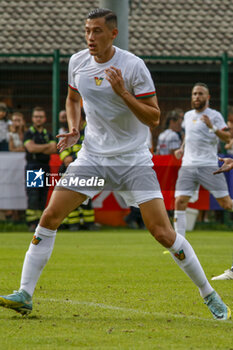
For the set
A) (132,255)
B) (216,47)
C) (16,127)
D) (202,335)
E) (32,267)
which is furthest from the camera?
(216,47)

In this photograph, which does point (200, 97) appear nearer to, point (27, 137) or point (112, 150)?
point (27, 137)

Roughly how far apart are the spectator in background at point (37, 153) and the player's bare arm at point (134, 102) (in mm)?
9153

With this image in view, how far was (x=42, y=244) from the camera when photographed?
6.45 m

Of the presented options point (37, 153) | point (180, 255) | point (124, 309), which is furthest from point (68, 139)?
point (37, 153)

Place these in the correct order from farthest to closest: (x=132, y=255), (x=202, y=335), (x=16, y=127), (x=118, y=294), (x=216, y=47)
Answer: (x=216, y=47) < (x=16, y=127) < (x=132, y=255) < (x=118, y=294) < (x=202, y=335)

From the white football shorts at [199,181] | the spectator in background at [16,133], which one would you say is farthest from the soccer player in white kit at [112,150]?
the spectator in background at [16,133]

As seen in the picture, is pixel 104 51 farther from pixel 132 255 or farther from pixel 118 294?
pixel 132 255

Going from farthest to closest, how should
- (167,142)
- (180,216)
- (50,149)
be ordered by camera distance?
(167,142)
(50,149)
(180,216)

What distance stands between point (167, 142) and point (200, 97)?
364cm

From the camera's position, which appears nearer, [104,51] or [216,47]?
[104,51]

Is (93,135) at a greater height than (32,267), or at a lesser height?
greater

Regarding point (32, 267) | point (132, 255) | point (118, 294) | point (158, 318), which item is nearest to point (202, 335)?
point (158, 318)

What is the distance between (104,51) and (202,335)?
2.24 m

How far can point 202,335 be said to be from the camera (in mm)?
5723
